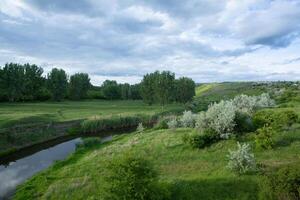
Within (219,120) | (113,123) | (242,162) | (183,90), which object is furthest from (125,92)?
(242,162)

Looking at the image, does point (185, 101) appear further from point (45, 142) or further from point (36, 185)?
point (36, 185)

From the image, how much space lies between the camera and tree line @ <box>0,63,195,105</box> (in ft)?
316

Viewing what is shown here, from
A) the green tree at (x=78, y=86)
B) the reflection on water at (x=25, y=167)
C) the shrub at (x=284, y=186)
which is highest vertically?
the green tree at (x=78, y=86)

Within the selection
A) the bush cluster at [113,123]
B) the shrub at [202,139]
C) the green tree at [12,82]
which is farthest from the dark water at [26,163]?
the green tree at [12,82]

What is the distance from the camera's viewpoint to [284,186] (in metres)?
15.4

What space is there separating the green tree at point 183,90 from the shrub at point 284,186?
96.5 m

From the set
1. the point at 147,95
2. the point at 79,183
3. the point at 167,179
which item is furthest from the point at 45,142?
the point at 147,95

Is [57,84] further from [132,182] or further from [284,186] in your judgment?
[284,186]

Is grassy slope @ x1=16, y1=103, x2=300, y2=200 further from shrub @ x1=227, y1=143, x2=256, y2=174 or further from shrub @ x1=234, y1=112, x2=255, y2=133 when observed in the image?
shrub @ x1=234, y1=112, x2=255, y2=133

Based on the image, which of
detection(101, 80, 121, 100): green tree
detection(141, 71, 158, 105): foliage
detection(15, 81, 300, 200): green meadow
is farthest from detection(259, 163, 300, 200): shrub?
detection(101, 80, 121, 100): green tree

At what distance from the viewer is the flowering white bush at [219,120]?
89.5ft

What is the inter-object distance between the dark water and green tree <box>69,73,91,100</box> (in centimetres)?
→ 7465

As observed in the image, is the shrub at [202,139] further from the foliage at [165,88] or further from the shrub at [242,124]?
the foliage at [165,88]

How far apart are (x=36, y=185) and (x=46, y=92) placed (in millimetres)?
90615
